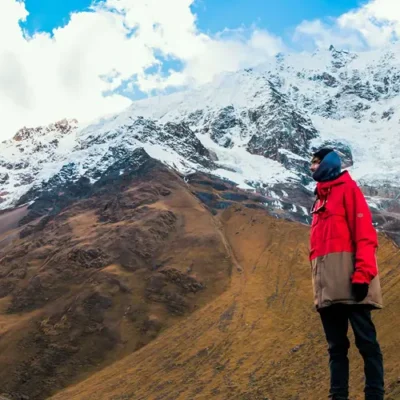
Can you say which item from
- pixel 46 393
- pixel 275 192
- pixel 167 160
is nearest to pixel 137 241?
pixel 46 393

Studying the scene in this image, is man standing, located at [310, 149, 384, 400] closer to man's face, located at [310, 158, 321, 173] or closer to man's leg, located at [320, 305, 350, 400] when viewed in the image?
man's leg, located at [320, 305, 350, 400]

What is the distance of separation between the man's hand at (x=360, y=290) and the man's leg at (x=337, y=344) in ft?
1.50

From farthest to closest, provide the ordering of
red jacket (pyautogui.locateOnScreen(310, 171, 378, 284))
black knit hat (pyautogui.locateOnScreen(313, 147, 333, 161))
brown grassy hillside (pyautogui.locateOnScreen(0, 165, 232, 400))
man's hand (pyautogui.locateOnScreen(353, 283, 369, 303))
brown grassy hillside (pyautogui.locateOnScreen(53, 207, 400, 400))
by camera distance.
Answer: brown grassy hillside (pyautogui.locateOnScreen(0, 165, 232, 400)), brown grassy hillside (pyautogui.locateOnScreen(53, 207, 400, 400)), black knit hat (pyautogui.locateOnScreen(313, 147, 333, 161)), red jacket (pyautogui.locateOnScreen(310, 171, 378, 284)), man's hand (pyautogui.locateOnScreen(353, 283, 369, 303))

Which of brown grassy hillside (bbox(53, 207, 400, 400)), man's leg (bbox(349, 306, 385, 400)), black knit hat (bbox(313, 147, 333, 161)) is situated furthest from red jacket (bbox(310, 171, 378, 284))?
brown grassy hillside (bbox(53, 207, 400, 400))

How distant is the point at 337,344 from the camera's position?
731 centimetres

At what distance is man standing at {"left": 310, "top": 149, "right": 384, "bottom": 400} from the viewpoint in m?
6.85

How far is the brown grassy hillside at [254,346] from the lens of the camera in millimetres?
36438

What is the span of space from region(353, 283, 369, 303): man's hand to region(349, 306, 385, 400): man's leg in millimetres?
227

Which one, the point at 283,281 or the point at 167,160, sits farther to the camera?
the point at 167,160

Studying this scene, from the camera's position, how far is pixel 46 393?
56.4m

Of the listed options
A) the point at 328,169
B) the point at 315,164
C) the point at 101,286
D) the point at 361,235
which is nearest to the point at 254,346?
the point at 101,286

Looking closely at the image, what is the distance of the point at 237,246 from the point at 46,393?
34.8 meters

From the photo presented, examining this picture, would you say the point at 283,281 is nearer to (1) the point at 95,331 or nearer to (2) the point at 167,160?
(1) the point at 95,331

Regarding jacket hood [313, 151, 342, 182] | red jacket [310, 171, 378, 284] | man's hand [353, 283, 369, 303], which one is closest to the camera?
man's hand [353, 283, 369, 303]
